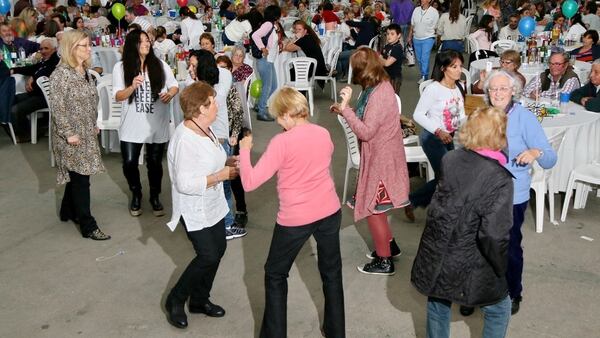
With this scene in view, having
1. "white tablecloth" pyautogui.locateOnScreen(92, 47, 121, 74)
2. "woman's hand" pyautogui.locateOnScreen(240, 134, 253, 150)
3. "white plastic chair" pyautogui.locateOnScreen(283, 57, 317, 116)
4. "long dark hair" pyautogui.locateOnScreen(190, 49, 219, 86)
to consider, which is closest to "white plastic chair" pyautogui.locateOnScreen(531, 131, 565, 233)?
"long dark hair" pyautogui.locateOnScreen(190, 49, 219, 86)

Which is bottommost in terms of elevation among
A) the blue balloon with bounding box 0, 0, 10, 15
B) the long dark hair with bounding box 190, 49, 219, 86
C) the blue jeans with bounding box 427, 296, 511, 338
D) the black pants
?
the blue jeans with bounding box 427, 296, 511, 338

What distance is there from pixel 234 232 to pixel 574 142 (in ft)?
8.72

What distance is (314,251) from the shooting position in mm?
4695

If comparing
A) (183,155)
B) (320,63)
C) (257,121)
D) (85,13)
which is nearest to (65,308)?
(183,155)

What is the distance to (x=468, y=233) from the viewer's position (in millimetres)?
2760

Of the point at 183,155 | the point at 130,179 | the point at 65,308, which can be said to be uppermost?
A: the point at 183,155

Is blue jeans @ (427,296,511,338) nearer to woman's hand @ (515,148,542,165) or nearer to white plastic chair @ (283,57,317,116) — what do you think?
woman's hand @ (515,148,542,165)

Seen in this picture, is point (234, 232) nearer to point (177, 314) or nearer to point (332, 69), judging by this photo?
point (177, 314)

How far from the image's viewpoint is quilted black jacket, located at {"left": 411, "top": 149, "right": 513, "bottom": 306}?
271cm

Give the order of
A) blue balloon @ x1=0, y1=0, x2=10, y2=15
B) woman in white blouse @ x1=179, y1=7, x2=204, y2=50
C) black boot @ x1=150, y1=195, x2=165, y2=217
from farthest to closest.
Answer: blue balloon @ x1=0, y1=0, x2=10, y2=15 < woman in white blouse @ x1=179, y1=7, x2=204, y2=50 < black boot @ x1=150, y1=195, x2=165, y2=217

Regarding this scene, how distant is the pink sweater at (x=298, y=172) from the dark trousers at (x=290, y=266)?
0.20ft

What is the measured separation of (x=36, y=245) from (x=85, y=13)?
Result: 331 inches

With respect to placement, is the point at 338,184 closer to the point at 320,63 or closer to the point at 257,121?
the point at 257,121

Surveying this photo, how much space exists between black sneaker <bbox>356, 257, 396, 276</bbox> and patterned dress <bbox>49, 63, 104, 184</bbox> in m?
1.98
